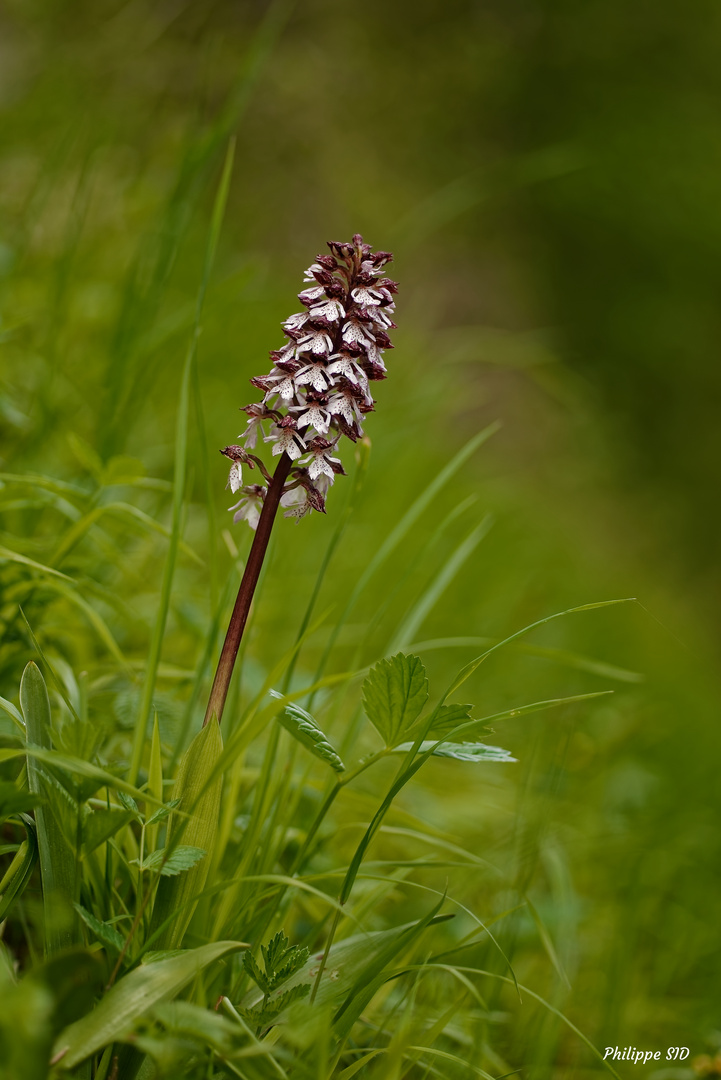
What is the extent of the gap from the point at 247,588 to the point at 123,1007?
16.6 inches

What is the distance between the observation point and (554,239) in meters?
14.1

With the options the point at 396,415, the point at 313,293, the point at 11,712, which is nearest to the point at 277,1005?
the point at 11,712

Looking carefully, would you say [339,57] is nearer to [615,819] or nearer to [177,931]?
[615,819]

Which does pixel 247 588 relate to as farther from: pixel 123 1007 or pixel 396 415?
pixel 396 415

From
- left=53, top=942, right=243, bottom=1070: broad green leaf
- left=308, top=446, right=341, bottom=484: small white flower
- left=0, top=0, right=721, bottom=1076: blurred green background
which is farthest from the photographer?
left=0, top=0, right=721, bottom=1076: blurred green background

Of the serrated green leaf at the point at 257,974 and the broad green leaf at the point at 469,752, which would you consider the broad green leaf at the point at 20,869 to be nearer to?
the serrated green leaf at the point at 257,974

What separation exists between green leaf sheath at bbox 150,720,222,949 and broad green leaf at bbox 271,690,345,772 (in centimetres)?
8

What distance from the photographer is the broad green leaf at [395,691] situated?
2.60 ft

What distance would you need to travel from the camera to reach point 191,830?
0.84 meters

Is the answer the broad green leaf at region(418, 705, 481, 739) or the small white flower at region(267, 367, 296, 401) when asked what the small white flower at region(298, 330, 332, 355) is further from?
the broad green leaf at region(418, 705, 481, 739)

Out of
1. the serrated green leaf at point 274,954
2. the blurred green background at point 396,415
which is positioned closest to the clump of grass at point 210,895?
the serrated green leaf at point 274,954

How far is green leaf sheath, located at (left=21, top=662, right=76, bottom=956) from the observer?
767 mm

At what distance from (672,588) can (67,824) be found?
10.4m

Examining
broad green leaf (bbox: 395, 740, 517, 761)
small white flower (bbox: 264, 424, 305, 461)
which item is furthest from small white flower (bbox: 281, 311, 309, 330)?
broad green leaf (bbox: 395, 740, 517, 761)
